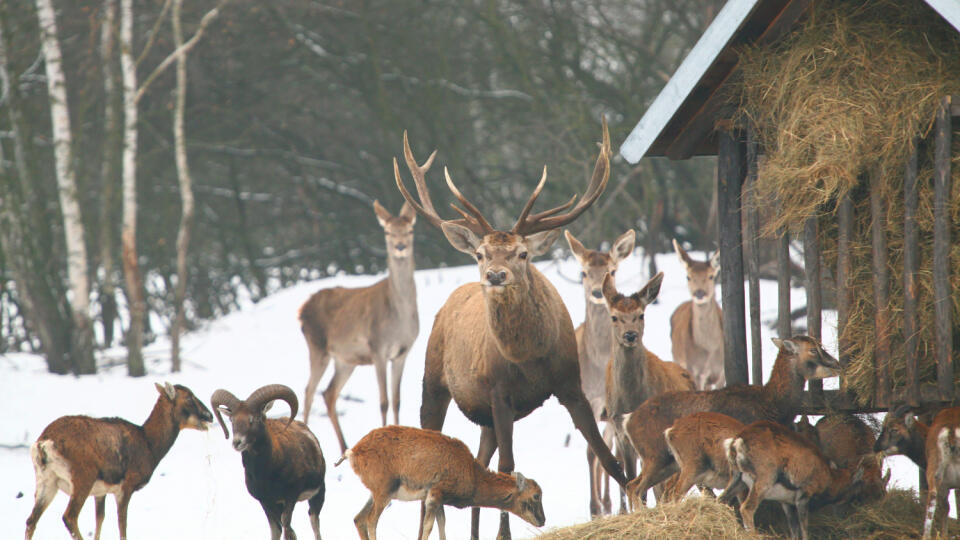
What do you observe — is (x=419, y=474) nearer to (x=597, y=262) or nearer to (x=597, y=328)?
(x=597, y=328)

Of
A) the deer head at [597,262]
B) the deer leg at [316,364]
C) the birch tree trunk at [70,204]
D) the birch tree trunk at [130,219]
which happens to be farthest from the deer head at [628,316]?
the birch tree trunk at [70,204]

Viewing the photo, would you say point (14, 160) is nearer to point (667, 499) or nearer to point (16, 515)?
point (16, 515)

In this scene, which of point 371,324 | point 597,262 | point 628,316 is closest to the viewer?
point 628,316

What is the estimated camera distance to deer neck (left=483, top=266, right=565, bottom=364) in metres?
8.03

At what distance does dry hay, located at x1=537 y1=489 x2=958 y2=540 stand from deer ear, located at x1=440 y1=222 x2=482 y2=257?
86.5 inches

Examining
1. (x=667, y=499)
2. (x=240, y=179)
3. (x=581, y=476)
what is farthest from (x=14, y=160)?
(x=667, y=499)

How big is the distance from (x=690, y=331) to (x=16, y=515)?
7.49m

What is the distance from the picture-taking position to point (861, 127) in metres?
7.02

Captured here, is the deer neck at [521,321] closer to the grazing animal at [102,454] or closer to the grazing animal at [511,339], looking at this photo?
the grazing animal at [511,339]

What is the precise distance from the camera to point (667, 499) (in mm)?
7844

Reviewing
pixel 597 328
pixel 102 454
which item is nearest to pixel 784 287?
pixel 597 328

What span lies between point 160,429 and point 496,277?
2735 millimetres

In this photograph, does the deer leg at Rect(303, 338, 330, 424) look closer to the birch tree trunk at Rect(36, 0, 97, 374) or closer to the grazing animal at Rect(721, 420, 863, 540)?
the birch tree trunk at Rect(36, 0, 97, 374)

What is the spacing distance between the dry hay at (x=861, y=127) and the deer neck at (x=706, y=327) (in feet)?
19.5
